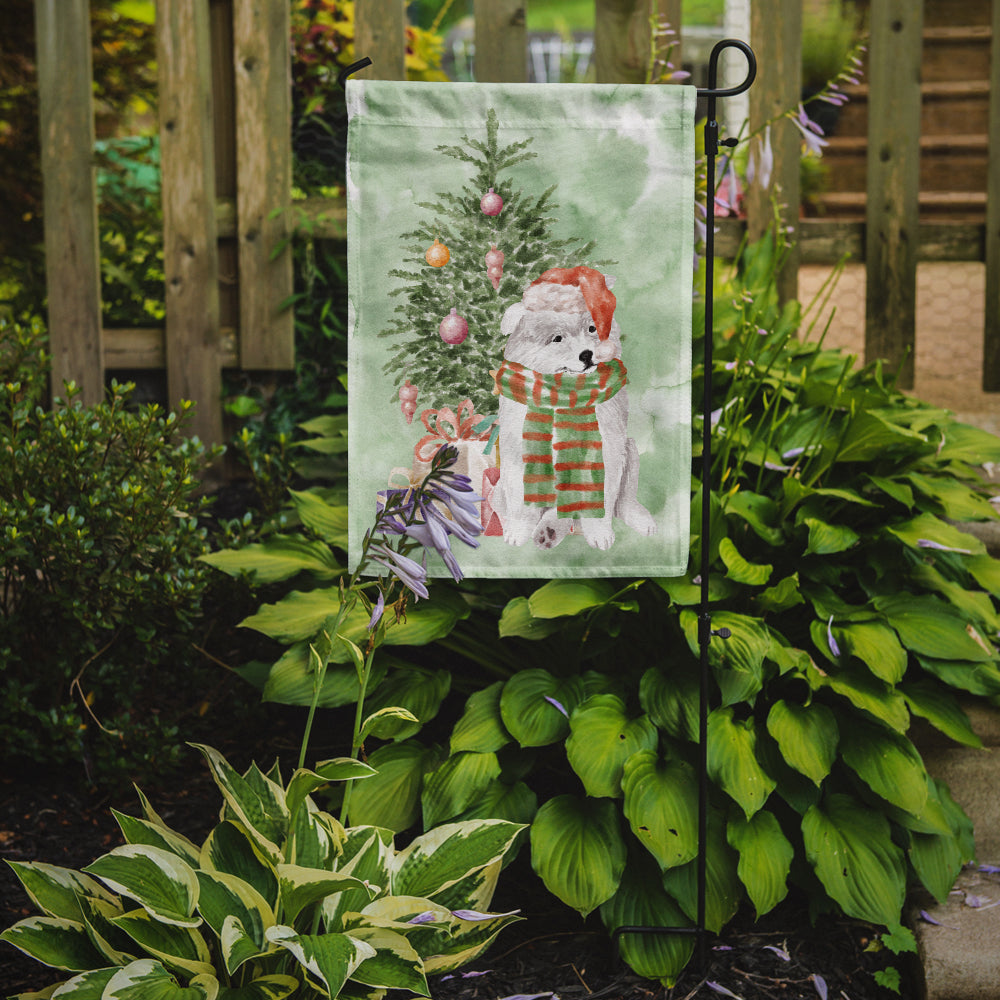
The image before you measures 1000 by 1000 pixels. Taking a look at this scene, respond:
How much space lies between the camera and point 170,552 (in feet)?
7.70

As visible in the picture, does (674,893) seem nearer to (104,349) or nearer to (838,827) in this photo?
(838,827)

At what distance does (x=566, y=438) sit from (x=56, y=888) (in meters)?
1.11

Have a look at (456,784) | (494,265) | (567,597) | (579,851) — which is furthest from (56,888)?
(494,265)

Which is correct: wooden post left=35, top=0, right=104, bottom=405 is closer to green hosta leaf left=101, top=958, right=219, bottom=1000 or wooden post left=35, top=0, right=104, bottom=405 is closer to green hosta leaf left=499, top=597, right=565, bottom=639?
green hosta leaf left=499, top=597, right=565, bottom=639

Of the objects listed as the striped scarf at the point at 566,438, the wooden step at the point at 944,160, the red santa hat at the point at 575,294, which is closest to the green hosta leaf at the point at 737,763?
the striped scarf at the point at 566,438

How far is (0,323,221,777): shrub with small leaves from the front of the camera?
7.46 feet

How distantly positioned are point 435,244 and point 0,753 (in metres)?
1.62

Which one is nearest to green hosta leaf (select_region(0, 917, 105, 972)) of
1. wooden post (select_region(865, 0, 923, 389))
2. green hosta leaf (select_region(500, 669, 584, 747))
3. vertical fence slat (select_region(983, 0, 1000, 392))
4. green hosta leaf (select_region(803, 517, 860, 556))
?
green hosta leaf (select_region(500, 669, 584, 747))

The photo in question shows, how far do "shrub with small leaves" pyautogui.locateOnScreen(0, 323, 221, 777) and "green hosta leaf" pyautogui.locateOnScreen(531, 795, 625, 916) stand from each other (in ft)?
3.14

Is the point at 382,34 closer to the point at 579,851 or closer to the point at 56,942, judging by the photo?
the point at 579,851

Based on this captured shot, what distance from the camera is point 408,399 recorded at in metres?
1.82

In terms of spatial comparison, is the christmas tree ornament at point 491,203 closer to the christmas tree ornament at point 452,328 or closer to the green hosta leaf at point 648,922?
the christmas tree ornament at point 452,328

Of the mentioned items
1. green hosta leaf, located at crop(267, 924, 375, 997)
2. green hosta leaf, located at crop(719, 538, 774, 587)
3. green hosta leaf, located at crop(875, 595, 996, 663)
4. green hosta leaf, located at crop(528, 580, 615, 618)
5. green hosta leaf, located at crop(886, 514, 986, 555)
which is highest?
green hosta leaf, located at crop(886, 514, 986, 555)

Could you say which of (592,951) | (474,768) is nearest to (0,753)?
(474,768)
